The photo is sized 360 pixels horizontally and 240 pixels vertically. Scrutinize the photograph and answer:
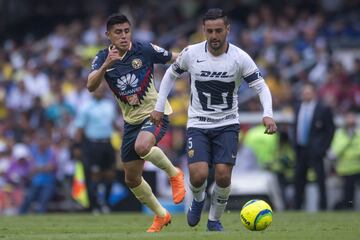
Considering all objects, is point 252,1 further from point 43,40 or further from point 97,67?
point 97,67

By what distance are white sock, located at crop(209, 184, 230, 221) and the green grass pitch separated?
0.23 metres

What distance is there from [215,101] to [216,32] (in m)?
0.77

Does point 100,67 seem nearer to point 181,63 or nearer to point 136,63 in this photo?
point 136,63

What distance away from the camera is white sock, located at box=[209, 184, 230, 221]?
489 inches

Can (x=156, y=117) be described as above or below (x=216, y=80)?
below

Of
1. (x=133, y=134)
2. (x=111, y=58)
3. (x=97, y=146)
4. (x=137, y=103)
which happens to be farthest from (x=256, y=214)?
(x=97, y=146)

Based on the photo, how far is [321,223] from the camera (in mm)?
14672

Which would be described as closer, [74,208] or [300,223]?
[300,223]

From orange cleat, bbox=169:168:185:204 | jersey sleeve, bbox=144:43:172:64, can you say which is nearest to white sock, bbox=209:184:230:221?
orange cleat, bbox=169:168:185:204

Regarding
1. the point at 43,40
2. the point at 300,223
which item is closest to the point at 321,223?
the point at 300,223

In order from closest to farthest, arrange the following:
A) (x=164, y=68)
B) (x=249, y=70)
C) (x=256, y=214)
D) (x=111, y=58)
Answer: (x=256, y=214)
(x=249, y=70)
(x=111, y=58)
(x=164, y=68)

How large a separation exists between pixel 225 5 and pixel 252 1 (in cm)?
78

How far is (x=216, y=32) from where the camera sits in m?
12.3

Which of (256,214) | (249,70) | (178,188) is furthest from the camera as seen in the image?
(178,188)
